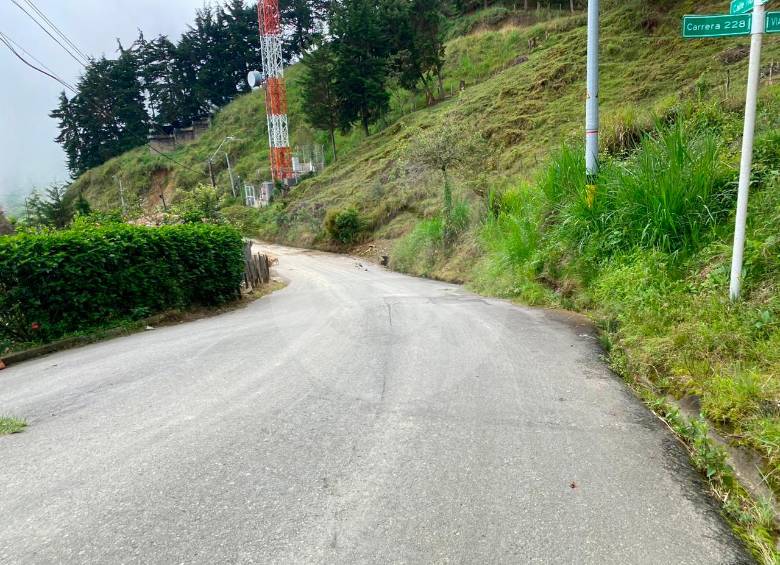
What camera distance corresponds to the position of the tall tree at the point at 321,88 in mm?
45531

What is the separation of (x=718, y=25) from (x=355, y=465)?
199 inches

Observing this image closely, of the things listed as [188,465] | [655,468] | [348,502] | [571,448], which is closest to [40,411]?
[188,465]

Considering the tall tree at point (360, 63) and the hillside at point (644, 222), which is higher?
the tall tree at point (360, 63)

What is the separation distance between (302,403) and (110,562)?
2056 mm

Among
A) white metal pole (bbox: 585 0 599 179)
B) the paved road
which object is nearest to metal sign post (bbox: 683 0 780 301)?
the paved road

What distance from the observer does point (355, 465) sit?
123 inches

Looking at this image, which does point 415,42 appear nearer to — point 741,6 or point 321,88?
point 321,88

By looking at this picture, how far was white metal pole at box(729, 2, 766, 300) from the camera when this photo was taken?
4.11 metres

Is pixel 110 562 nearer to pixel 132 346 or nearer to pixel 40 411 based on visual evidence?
pixel 40 411

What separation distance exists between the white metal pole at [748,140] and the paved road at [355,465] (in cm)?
149

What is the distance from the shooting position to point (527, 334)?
6438mm

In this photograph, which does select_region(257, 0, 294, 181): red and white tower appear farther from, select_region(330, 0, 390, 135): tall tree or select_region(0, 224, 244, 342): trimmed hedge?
select_region(0, 224, 244, 342): trimmed hedge

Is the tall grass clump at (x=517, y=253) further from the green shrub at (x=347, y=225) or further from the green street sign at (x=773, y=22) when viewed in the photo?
the green shrub at (x=347, y=225)

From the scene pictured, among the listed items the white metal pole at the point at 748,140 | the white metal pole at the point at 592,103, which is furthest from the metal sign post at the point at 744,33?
the white metal pole at the point at 592,103
